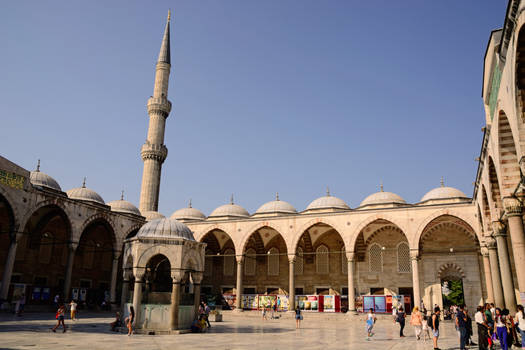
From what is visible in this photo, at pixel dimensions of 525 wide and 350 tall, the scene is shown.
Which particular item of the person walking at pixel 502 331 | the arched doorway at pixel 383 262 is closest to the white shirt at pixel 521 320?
the person walking at pixel 502 331

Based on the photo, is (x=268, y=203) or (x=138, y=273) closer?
(x=138, y=273)

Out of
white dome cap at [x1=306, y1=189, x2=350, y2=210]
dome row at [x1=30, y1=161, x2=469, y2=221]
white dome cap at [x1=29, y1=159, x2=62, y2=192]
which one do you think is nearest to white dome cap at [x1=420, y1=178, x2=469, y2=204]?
dome row at [x1=30, y1=161, x2=469, y2=221]

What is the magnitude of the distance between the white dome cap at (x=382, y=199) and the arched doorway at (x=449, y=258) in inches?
132

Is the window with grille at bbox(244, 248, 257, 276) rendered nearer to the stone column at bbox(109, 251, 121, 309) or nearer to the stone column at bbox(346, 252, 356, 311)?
the stone column at bbox(346, 252, 356, 311)

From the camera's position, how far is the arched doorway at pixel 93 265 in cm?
2586

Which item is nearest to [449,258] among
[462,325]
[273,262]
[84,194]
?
[273,262]

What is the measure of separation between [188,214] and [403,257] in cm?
1649

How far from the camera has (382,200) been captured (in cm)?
2791

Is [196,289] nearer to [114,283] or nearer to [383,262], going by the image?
[114,283]

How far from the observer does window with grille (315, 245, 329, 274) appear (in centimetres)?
2850

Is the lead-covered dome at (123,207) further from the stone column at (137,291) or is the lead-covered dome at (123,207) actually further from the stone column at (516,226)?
the stone column at (516,226)

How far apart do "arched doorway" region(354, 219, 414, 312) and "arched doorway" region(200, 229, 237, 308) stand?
30.4 ft

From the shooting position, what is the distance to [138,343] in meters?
9.97

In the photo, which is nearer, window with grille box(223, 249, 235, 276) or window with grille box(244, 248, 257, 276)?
window with grille box(244, 248, 257, 276)
